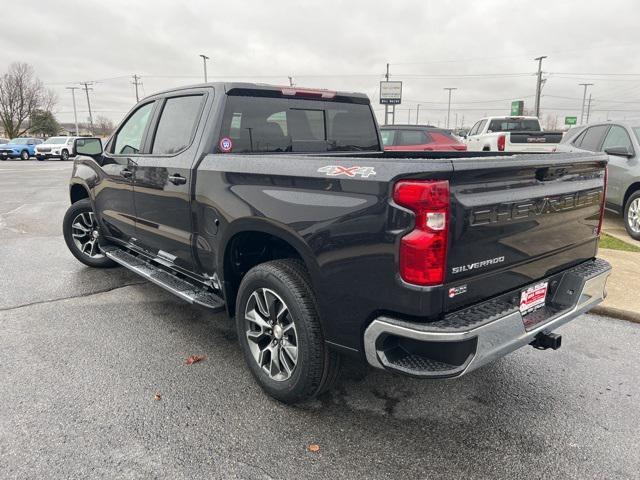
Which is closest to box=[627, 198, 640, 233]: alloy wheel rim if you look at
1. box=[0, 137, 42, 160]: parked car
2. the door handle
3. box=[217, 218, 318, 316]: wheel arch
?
box=[217, 218, 318, 316]: wheel arch

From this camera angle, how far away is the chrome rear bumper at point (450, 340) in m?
2.18

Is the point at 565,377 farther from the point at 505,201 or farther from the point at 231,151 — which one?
the point at 231,151

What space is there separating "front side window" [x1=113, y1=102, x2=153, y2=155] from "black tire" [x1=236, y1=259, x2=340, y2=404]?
216 centimetres

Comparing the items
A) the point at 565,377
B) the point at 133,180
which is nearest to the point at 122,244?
the point at 133,180

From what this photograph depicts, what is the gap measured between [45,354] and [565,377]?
375cm

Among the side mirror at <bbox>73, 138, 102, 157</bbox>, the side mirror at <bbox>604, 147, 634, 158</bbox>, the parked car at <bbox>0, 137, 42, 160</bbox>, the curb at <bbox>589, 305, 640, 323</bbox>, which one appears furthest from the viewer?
the parked car at <bbox>0, 137, 42, 160</bbox>

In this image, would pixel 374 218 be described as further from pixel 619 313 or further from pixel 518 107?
pixel 518 107

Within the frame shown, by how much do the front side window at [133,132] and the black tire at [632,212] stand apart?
692 centimetres

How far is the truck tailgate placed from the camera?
2230 mm

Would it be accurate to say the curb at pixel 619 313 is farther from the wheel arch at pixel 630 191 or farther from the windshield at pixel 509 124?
the windshield at pixel 509 124

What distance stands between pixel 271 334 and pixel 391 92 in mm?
46675

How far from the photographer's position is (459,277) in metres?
2.28

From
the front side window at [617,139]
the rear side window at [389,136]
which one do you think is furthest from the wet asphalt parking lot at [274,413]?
the rear side window at [389,136]

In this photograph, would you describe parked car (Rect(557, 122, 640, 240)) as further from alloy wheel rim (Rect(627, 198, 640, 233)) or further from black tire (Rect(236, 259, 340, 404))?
black tire (Rect(236, 259, 340, 404))
